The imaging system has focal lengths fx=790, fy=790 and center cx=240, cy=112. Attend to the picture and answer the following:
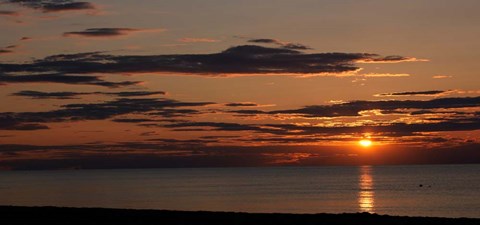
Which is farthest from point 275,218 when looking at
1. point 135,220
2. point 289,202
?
point 289,202

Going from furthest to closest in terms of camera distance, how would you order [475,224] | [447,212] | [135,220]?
[447,212], [135,220], [475,224]

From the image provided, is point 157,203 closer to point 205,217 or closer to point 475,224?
point 205,217

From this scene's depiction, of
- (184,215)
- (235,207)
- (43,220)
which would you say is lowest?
(43,220)

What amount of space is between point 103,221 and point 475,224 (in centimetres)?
2200

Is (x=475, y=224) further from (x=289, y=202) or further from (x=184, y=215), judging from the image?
(x=289, y=202)

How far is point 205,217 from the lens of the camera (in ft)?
166

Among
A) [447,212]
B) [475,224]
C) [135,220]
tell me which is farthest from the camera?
[447,212]

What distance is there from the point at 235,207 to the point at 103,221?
171 feet

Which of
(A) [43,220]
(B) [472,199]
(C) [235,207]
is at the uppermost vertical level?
(B) [472,199]

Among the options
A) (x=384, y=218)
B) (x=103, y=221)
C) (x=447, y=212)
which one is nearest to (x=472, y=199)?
(x=447, y=212)

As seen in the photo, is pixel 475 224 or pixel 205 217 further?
pixel 205 217

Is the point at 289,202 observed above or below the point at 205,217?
above

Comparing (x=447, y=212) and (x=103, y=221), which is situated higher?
(x=447, y=212)

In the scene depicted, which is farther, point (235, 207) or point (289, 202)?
point (289, 202)
